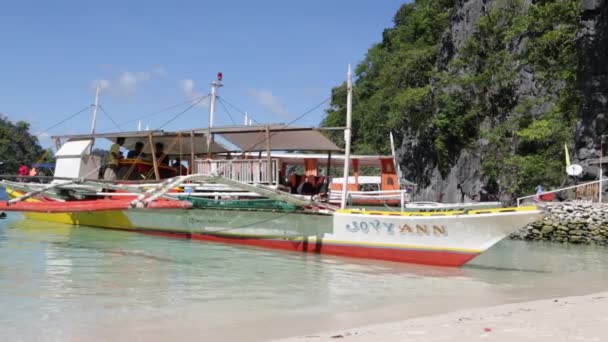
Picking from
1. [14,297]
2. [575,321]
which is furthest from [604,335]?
[14,297]

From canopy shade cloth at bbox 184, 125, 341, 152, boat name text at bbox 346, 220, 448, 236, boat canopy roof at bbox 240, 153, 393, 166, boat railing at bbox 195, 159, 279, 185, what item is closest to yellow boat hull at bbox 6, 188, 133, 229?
canopy shade cloth at bbox 184, 125, 341, 152

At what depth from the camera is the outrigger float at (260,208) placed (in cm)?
1248

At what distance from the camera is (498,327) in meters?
6.27

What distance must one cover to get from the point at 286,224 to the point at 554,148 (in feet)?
80.7

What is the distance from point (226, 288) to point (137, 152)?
31.4 feet

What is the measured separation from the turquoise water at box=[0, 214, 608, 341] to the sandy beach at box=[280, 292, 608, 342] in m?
0.69

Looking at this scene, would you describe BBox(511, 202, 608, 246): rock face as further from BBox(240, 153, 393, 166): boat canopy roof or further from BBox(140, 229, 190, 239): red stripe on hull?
BBox(140, 229, 190, 239): red stripe on hull

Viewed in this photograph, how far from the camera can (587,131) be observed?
2811 centimetres

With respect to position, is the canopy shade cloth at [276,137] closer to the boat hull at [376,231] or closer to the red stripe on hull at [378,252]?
the boat hull at [376,231]

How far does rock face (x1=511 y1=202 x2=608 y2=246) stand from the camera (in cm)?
1981

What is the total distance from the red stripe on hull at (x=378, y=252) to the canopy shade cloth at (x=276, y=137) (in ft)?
8.14

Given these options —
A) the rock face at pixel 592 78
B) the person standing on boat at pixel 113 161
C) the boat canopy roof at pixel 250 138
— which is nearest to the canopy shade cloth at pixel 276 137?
the boat canopy roof at pixel 250 138

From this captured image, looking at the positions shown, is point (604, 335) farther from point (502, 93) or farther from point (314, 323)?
point (502, 93)

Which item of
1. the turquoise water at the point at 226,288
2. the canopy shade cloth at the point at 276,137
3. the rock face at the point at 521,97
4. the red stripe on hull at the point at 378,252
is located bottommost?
the turquoise water at the point at 226,288
